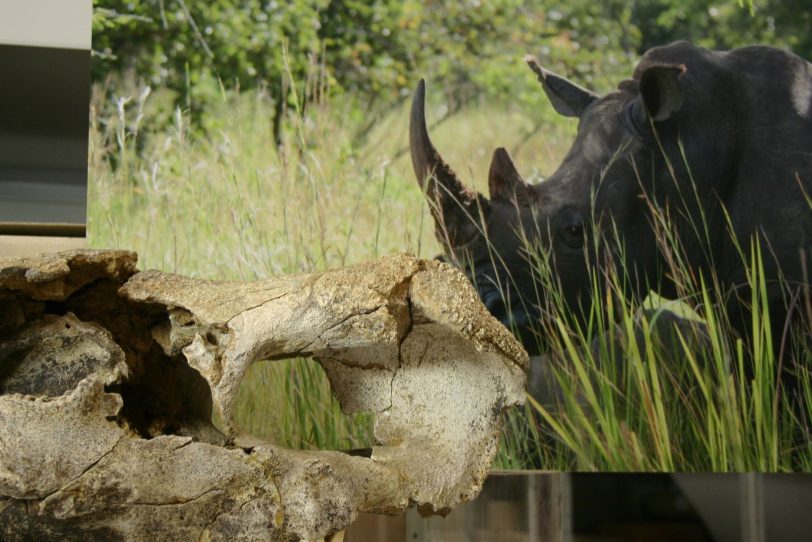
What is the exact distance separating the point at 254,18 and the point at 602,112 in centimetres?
99

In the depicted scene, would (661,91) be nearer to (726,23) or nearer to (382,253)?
(726,23)

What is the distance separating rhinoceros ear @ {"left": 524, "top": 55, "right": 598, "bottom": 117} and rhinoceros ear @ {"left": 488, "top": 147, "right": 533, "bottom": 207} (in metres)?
0.20

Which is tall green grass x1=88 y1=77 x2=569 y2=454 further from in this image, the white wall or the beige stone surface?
the beige stone surface

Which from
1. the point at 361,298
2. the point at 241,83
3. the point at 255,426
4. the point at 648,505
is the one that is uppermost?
the point at 241,83

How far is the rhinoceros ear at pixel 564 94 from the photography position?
2.54 meters

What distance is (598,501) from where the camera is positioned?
2285mm

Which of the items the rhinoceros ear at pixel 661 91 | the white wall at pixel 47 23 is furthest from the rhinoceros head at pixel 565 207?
the white wall at pixel 47 23

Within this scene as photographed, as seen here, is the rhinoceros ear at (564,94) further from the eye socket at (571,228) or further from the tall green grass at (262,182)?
the eye socket at (571,228)

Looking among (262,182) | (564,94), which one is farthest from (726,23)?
(262,182)

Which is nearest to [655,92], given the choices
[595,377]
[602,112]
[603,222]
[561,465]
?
[602,112]

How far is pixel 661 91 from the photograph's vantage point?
246 cm

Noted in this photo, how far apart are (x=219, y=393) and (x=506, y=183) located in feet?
4.37

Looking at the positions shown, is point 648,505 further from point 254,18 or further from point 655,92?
point 254,18

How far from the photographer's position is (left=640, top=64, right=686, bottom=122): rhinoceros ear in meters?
2.45
